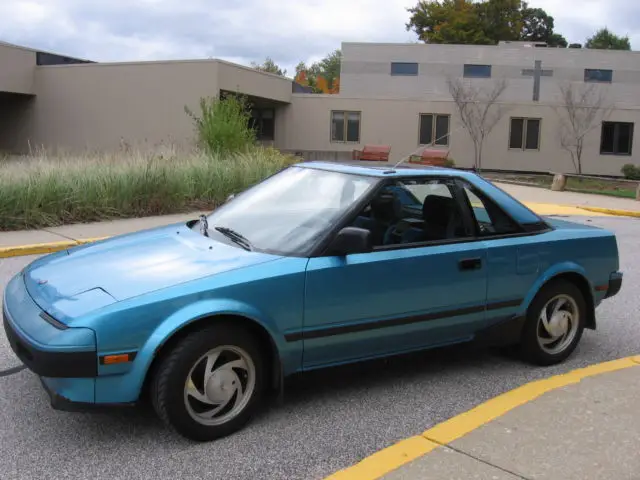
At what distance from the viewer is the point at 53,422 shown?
3.67 m

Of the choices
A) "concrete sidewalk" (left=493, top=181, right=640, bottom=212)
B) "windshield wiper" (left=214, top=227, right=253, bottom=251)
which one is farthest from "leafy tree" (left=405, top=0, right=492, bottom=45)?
"windshield wiper" (left=214, top=227, right=253, bottom=251)

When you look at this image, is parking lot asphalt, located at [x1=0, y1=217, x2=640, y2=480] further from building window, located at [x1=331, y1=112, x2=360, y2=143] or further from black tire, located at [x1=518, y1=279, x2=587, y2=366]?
building window, located at [x1=331, y1=112, x2=360, y2=143]

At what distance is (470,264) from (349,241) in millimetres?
986

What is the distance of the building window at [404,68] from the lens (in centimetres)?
4519

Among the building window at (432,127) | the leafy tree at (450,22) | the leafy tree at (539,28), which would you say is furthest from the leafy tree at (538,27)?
the building window at (432,127)

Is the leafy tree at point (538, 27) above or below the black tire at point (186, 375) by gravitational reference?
above

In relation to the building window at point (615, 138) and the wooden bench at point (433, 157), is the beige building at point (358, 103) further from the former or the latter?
the wooden bench at point (433, 157)

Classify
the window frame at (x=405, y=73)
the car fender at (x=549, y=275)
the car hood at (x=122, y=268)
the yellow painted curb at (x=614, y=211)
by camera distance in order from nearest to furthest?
the car hood at (x=122, y=268) → the car fender at (x=549, y=275) → the yellow painted curb at (x=614, y=211) → the window frame at (x=405, y=73)

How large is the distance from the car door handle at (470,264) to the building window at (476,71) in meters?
43.2

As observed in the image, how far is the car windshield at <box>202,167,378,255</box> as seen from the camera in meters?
3.97

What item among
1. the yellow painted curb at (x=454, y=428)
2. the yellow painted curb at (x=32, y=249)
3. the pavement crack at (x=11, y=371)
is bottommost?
the pavement crack at (x=11, y=371)

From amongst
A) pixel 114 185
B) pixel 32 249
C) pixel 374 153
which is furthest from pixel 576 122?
pixel 32 249

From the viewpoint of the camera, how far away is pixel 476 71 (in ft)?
149

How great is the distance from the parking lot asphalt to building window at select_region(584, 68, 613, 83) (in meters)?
44.8
